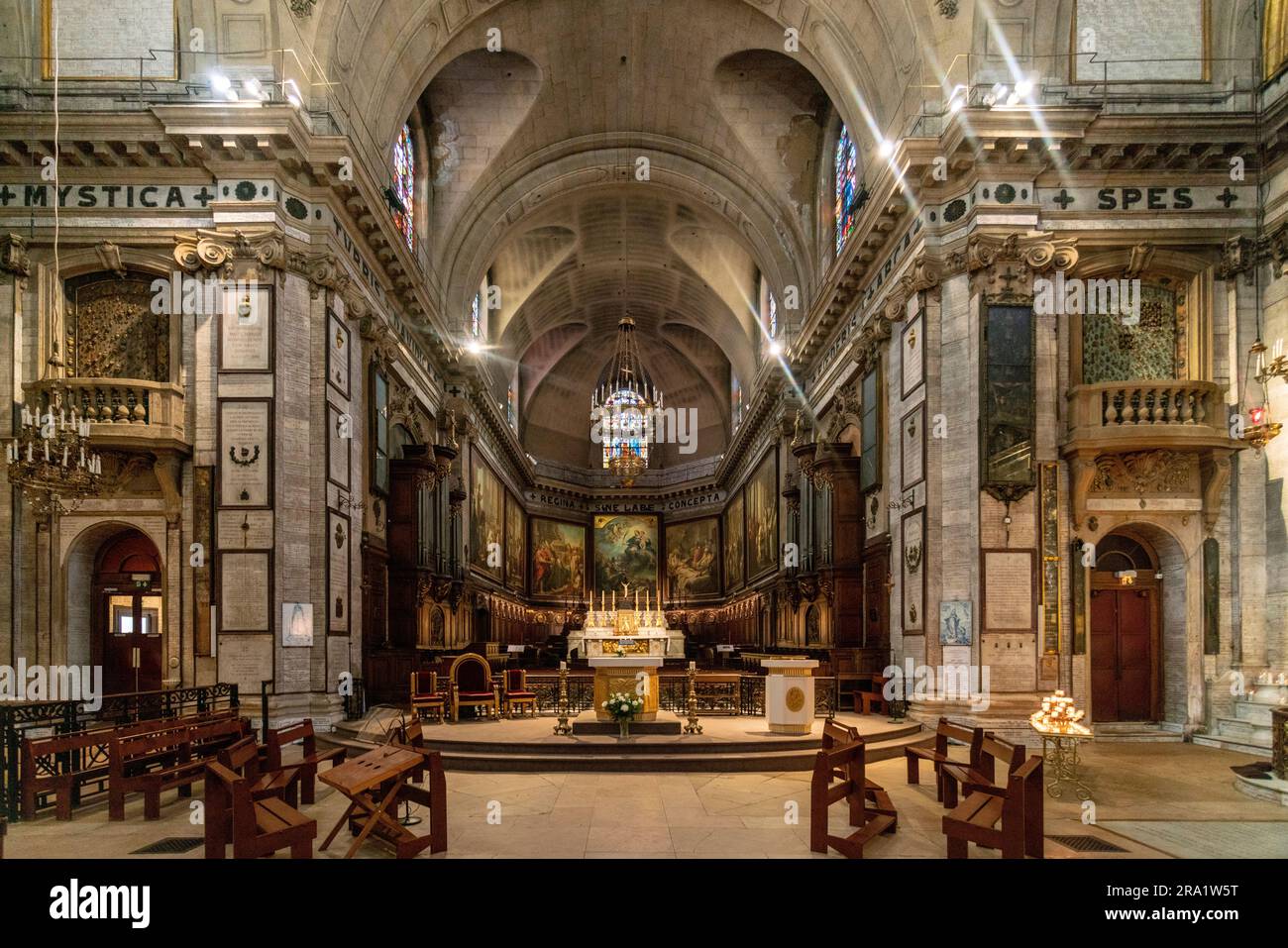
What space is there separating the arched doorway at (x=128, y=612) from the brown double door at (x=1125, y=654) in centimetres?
1531

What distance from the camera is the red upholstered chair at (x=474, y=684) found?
48.8 ft

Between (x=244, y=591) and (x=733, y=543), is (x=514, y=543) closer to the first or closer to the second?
(x=733, y=543)

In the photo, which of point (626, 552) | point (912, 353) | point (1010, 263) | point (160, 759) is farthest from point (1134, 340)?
point (626, 552)

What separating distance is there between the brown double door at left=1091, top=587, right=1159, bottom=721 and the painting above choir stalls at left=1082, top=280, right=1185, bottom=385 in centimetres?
358

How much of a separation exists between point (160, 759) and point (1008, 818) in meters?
9.24

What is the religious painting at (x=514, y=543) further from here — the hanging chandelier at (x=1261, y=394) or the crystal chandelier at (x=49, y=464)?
the hanging chandelier at (x=1261, y=394)

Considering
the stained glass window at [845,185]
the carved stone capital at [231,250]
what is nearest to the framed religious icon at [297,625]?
the carved stone capital at [231,250]

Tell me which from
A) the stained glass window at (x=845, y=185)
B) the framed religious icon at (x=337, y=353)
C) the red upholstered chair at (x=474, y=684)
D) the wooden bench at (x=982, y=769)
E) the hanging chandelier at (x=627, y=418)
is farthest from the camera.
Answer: the hanging chandelier at (x=627, y=418)

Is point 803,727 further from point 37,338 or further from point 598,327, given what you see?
point 598,327

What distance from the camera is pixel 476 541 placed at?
3078cm

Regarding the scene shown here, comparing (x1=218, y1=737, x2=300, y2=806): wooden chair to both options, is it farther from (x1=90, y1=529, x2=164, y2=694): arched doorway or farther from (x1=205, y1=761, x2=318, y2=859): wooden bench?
(x1=90, y1=529, x2=164, y2=694): arched doorway

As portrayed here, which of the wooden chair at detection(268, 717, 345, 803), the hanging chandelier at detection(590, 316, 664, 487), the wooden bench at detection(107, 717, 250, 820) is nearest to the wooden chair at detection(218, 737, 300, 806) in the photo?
the wooden chair at detection(268, 717, 345, 803)

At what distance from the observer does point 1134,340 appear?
14781 mm

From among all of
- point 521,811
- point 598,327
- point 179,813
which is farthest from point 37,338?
point 598,327
